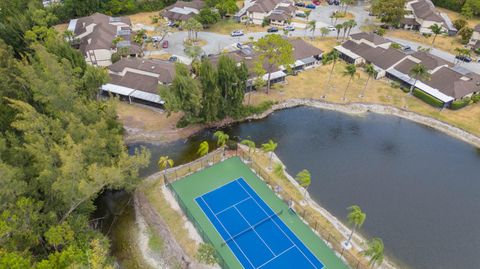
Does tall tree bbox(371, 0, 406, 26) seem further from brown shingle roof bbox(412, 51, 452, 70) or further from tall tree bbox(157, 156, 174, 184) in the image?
tall tree bbox(157, 156, 174, 184)

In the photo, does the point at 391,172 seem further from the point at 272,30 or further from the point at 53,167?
the point at 272,30

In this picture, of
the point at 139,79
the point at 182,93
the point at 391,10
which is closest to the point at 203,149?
the point at 182,93

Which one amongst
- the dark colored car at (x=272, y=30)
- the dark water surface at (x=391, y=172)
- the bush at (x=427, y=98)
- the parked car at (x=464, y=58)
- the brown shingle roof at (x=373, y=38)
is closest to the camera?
the dark water surface at (x=391, y=172)

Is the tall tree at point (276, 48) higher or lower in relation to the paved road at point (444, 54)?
higher

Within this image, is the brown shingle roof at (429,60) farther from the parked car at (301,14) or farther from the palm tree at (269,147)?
the palm tree at (269,147)

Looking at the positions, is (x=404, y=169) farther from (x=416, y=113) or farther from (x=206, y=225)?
(x=206, y=225)

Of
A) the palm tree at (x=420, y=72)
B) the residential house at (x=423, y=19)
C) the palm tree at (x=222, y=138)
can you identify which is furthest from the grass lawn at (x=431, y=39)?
the palm tree at (x=222, y=138)

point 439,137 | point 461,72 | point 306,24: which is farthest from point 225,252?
point 306,24
